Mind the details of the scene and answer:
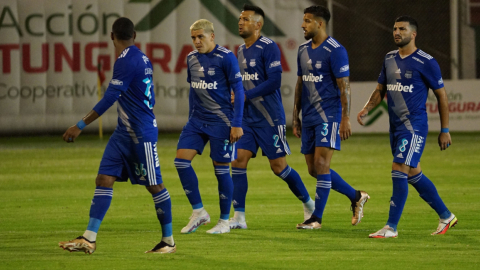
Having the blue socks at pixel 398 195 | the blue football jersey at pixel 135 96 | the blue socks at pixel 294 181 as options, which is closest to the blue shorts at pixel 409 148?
the blue socks at pixel 398 195

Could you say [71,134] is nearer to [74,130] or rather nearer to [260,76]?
[74,130]

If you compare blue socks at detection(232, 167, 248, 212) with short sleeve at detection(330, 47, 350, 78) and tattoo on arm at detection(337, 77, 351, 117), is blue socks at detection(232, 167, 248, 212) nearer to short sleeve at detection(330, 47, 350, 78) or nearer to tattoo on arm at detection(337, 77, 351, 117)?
tattoo on arm at detection(337, 77, 351, 117)

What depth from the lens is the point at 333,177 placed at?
7559mm

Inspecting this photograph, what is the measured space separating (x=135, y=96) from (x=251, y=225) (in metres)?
2.21

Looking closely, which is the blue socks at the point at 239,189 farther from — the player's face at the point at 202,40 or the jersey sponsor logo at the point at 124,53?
the jersey sponsor logo at the point at 124,53

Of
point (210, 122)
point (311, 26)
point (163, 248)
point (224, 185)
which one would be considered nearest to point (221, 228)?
point (224, 185)

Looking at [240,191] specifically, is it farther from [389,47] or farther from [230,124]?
[389,47]

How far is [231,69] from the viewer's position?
689 cm

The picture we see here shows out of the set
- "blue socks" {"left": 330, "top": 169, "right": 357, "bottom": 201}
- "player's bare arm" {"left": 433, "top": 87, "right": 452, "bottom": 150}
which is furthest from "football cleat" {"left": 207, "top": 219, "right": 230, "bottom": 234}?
"player's bare arm" {"left": 433, "top": 87, "right": 452, "bottom": 150}

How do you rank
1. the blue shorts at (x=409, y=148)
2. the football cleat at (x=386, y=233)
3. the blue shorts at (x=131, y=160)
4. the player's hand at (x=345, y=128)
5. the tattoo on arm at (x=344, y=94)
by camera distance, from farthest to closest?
the tattoo on arm at (x=344, y=94), the player's hand at (x=345, y=128), the blue shorts at (x=409, y=148), the football cleat at (x=386, y=233), the blue shorts at (x=131, y=160)

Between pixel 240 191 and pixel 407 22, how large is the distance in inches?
89.2

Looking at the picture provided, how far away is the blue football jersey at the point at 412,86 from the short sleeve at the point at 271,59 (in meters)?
1.15

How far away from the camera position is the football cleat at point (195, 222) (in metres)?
7.05

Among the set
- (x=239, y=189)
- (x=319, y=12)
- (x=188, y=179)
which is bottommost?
(x=239, y=189)
